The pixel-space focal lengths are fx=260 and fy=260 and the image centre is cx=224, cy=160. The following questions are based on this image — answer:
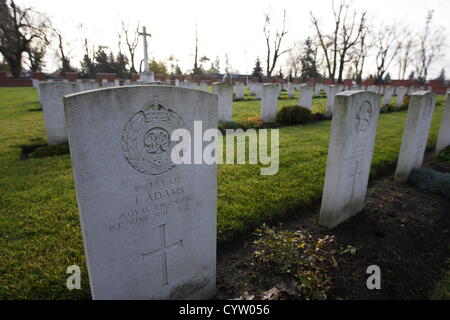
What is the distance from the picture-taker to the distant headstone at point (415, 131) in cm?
496

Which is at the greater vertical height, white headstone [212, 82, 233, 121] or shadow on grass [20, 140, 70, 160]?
white headstone [212, 82, 233, 121]

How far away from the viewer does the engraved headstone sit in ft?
5.35

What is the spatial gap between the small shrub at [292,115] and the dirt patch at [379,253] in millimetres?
6681

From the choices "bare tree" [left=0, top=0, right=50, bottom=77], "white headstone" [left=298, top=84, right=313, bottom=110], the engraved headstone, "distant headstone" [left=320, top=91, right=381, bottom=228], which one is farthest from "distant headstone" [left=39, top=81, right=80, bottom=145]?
"bare tree" [left=0, top=0, right=50, bottom=77]

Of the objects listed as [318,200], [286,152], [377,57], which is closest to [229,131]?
[286,152]

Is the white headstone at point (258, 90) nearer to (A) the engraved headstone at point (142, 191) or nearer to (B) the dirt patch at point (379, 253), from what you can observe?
(B) the dirt patch at point (379, 253)

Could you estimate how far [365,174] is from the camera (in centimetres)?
412

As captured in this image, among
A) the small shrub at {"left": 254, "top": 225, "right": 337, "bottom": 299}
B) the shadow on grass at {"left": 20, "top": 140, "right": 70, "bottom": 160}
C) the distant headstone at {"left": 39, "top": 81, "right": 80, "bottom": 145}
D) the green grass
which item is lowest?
the green grass

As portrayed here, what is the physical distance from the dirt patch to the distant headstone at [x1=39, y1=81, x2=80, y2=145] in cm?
632

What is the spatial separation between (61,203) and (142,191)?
9.11ft

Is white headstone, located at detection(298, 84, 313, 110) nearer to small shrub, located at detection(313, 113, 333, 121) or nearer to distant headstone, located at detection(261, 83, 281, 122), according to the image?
small shrub, located at detection(313, 113, 333, 121)

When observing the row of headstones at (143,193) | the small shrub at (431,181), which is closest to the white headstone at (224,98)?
the small shrub at (431,181)

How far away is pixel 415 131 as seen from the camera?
5156 millimetres

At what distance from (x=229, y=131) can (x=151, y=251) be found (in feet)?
23.6
